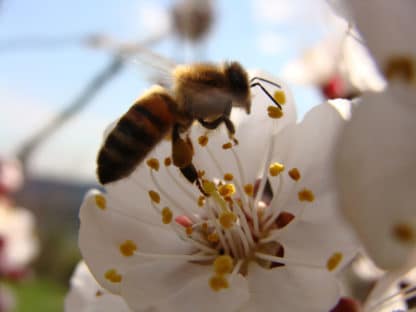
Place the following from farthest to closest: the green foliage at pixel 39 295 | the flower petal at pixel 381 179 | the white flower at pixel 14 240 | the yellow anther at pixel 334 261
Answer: the green foliage at pixel 39 295 < the white flower at pixel 14 240 < the yellow anther at pixel 334 261 < the flower petal at pixel 381 179

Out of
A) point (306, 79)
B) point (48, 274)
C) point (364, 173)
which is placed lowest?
point (48, 274)

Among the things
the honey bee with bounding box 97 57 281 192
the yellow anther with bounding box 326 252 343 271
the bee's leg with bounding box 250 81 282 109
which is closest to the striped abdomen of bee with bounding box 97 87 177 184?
the honey bee with bounding box 97 57 281 192

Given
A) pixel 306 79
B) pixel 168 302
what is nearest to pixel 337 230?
pixel 168 302

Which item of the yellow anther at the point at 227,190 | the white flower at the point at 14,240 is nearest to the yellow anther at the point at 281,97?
the yellow anther at the point at 227,190

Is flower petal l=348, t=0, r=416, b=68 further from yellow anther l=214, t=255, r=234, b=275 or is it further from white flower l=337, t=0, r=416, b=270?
yellow anther l=214, t=255, r=234, b=275

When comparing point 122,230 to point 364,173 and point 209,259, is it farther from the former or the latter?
point 364,173

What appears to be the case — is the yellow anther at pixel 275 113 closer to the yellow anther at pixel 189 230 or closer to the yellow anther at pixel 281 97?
the yellow anther at pixel 281 97

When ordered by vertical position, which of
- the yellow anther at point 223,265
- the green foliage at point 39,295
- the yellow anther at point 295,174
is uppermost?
the yellow anther at point 295,174
